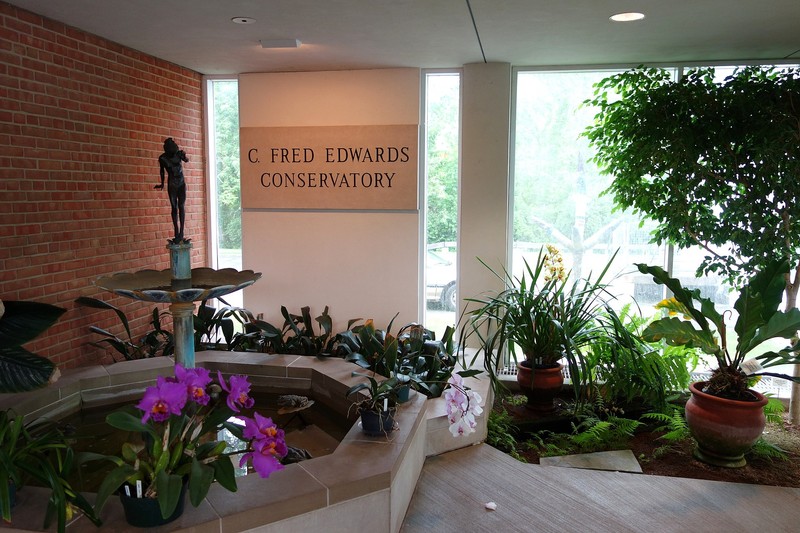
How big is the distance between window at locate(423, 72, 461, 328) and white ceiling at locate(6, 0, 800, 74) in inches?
12.1

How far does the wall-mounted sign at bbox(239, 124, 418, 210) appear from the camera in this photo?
18.7 feet

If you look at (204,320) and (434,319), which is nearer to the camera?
(204,320)

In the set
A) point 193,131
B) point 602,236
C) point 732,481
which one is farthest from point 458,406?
point 193,131

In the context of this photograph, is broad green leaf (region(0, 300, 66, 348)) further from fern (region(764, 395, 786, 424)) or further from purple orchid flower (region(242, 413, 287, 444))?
fern (region(764, 395, 786, 424))

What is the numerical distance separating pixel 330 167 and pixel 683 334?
10.8 feet

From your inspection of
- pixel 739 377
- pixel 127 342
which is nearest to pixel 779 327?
pixel 739 377

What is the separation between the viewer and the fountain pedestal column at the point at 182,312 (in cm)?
312

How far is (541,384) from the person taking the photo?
4418 mm

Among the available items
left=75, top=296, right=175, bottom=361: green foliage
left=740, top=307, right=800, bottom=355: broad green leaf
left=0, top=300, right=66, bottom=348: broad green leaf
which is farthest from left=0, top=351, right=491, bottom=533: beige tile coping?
left=740, top=307, right=800, bottom=355: broad green leaf

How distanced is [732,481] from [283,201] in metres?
4.20

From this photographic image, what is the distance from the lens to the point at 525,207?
5.77 m

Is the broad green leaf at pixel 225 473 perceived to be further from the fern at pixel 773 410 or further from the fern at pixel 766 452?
the fern at pixel 773 410

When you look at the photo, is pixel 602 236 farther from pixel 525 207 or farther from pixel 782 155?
pixel 782 155

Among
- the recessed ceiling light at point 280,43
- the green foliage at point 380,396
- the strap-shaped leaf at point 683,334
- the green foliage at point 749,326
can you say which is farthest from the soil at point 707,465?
the recessed ceiling light at point 280,43
